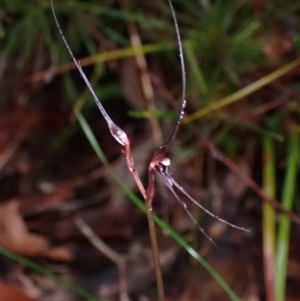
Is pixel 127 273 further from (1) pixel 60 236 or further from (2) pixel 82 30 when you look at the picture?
(2) pixel 82 30

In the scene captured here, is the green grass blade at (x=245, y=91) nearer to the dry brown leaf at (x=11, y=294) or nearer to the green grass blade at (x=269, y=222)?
the green grass blade at (x=269, y=222)

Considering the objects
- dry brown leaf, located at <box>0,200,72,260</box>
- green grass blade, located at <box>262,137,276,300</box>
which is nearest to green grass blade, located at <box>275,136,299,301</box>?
green grass blade, located at <box>262,137,276,300</box>

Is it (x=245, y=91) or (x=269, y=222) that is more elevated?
(x=245, y=91)

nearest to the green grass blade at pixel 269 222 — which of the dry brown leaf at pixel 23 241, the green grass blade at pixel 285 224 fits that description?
the green grass blade at pixel 285 224

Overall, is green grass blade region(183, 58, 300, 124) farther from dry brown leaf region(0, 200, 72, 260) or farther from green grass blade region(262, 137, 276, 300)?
dry brown leaf region(0, 200, 72, 260)

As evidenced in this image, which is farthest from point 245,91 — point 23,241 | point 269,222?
point 23,241

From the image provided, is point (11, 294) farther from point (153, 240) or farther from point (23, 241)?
point (153, 240)

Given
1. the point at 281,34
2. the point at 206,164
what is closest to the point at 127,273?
the point at 206,164

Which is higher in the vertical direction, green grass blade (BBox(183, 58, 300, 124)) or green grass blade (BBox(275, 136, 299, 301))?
green grass blade (BBox(183, 58, 300, 124))
